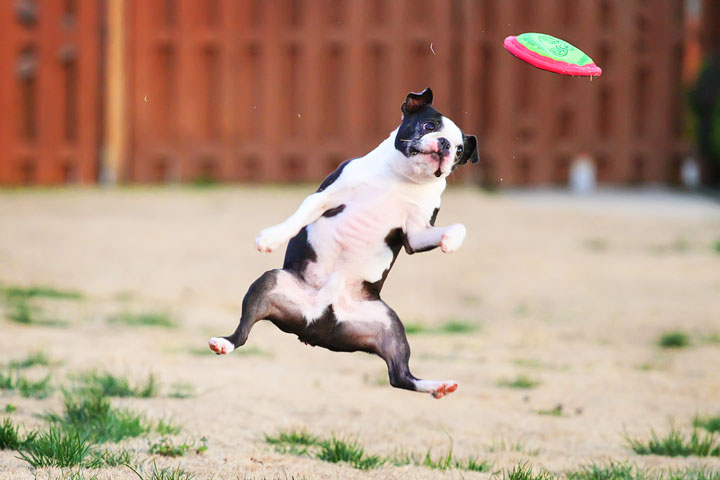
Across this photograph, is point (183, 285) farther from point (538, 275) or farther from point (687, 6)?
point (687, 6)

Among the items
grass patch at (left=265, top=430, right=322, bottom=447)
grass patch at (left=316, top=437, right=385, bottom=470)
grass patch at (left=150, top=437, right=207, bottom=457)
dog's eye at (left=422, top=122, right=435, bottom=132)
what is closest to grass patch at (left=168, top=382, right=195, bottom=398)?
grass patch at (left=265, top=430, right=322, bottom=447)

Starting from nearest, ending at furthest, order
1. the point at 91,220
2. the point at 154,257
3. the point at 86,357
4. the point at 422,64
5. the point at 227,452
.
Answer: the point at 227,452 < the point at 86,357 < the point at 154,257 < the point at 91,220 < the point at 422,64

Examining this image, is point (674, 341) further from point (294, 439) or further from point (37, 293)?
point (37, 293)

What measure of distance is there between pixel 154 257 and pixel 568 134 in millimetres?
5396

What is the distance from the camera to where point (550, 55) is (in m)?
2.12

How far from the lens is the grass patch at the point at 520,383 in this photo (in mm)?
4773

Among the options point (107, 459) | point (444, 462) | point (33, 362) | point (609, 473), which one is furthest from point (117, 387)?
point (609, 473)

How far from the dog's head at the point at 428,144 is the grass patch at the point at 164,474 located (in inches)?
45.5

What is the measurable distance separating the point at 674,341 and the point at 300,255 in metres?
4.23

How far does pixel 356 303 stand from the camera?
209cm

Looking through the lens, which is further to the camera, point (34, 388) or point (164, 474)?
point (34, 388)

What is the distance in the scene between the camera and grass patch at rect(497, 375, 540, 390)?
4.77 m

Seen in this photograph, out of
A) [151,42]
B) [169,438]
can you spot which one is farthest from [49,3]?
[169,438]

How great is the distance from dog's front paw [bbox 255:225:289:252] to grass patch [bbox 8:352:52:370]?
9.67ft
